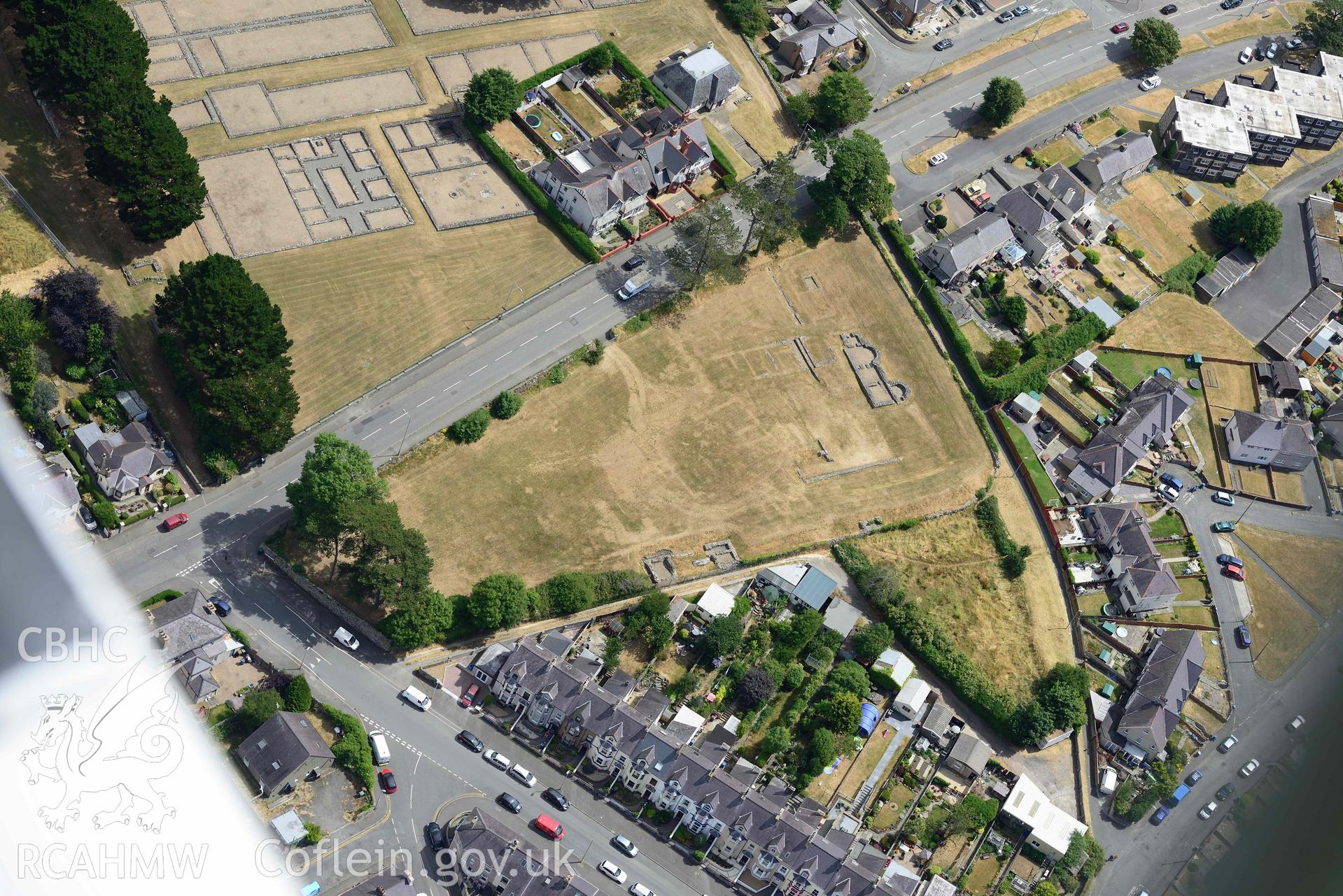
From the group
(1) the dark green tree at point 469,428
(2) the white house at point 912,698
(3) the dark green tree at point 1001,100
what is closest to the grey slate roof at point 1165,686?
(2) the white house at point 912,698

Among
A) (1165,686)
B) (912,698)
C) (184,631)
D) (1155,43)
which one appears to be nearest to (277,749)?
(184,631)

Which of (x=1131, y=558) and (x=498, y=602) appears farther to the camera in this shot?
(x=1131, y=558)

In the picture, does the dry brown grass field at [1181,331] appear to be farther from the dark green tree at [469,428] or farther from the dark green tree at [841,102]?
the dark green tree at [469,428]

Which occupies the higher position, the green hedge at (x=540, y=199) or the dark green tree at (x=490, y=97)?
the dark green tree at (x=490, y=97)

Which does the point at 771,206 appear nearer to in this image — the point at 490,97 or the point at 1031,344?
the point at 1031,344

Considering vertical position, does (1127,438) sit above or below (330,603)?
above

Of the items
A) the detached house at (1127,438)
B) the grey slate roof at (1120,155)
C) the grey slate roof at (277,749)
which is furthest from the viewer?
the grey slate roof at (1120,155)

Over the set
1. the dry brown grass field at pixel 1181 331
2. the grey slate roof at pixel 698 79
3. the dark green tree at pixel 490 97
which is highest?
the dry brown grass field at pixel 1181 331
